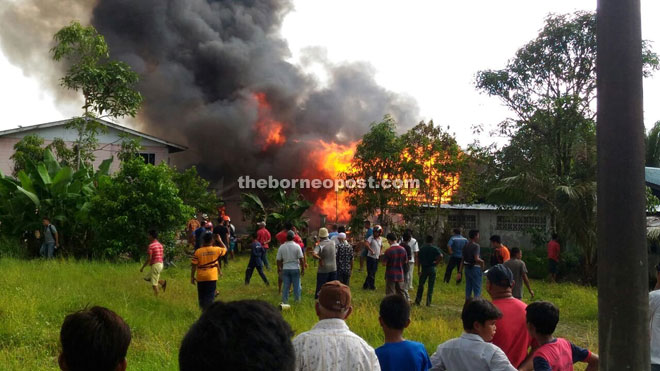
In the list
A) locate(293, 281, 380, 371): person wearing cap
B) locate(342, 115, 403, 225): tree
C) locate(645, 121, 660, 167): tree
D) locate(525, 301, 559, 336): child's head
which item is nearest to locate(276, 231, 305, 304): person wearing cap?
locate(525, 301, 559, 336): child's head

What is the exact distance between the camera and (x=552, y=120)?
17.1 m

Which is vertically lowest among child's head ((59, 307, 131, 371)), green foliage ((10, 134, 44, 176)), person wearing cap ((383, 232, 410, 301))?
person wearing cap ((383, 232, 410, 301))

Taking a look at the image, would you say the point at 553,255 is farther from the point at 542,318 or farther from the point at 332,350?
the point at 332,350

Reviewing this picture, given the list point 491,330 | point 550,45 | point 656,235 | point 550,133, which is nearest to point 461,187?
point 550,133

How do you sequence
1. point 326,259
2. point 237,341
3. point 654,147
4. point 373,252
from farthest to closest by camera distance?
point 654,147 → point 373,252 → point 326,259 → point 237,341

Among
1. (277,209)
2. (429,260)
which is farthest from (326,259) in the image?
(277,209)

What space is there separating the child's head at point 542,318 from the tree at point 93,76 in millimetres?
16868

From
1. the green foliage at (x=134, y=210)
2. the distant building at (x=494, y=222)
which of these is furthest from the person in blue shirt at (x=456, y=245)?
the distant building at (x=494, y=222)

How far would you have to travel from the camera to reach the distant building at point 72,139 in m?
23.7

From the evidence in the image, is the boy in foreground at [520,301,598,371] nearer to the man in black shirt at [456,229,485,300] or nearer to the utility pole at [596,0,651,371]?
the utility pole at [596,0,651,371]

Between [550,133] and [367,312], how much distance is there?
10.9 m

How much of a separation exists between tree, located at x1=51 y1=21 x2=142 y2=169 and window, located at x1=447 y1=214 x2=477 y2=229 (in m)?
13.0

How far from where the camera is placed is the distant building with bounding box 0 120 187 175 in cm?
2372

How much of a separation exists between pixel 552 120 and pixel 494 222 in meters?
6.57
